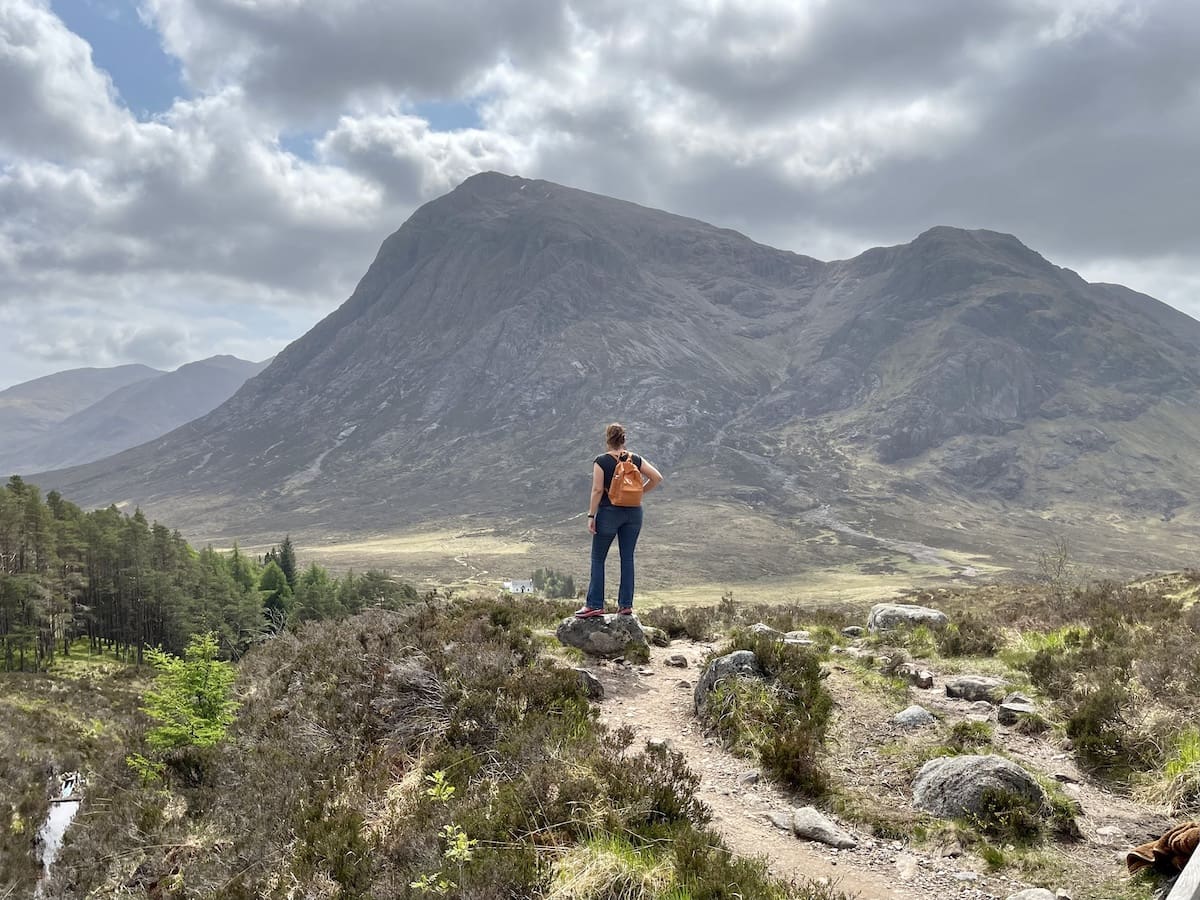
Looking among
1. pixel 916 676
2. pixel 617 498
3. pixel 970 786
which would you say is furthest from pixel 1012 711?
pixel 617 498

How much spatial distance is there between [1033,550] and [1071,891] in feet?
770

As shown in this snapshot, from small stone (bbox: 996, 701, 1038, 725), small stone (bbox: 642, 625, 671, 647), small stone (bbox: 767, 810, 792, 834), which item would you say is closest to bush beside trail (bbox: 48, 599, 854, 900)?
small stone (bbox: 767, 810, 792, 834)

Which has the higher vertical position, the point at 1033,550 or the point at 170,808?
the point at 170,808

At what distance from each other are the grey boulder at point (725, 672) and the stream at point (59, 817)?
51.8 ft

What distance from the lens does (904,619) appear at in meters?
16.2

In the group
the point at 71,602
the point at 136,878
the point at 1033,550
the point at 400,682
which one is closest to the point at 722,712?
the point at 400,682

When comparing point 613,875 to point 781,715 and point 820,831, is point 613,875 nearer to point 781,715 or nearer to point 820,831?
point 820,831

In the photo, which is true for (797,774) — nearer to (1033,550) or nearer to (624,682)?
(624,682)

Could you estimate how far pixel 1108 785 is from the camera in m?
7.21

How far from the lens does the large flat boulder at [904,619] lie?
51.6ft

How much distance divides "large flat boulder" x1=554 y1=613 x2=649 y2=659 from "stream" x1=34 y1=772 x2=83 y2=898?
1341cm

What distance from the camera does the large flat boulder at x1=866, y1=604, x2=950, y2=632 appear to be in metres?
15.7

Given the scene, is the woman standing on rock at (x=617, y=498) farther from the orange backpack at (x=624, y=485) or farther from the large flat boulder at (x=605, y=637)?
the large flat boulder at (x=605, y=637)

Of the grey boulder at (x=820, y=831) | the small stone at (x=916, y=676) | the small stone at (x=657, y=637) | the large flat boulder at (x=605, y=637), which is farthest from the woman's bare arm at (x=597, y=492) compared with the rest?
the grey boulder at (x=820, y=831)
